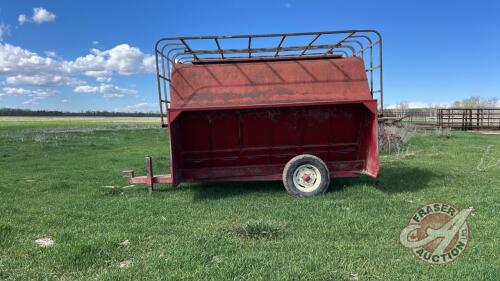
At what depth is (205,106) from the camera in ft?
26.5

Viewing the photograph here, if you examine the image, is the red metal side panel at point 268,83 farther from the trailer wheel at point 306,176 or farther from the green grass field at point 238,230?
the green grass field at point 238,230

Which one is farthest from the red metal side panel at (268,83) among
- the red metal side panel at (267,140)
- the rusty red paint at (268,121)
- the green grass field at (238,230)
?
the green grass field at (238,230)

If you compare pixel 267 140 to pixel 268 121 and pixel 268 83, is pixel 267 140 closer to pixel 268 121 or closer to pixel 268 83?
pixel 268 121

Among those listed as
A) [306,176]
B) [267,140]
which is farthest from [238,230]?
[267,140]

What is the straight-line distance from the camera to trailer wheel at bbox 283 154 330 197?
823 centimetres

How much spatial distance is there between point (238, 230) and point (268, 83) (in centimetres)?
379

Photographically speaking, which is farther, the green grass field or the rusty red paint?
the rusty red paint

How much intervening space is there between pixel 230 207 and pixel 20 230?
3.11m

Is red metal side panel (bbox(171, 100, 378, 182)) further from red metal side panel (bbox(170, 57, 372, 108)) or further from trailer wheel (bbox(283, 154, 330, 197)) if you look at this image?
trailer wheel (bbox(283, 154, 330, 197))

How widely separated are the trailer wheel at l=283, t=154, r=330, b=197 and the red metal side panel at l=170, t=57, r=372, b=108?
1.17 meters

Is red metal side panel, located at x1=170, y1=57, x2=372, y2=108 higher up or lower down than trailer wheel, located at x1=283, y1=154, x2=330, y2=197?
higher up

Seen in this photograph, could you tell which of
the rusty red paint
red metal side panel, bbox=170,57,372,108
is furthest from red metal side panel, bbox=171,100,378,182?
red metal side panel, bbox=170,57,372,108

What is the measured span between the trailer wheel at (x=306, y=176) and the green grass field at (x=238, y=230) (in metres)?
0.25

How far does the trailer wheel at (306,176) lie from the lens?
8.23 meters
